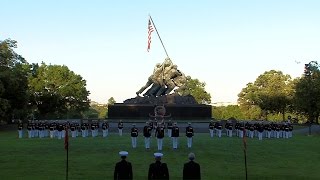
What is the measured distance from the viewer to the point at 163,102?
59656 mm

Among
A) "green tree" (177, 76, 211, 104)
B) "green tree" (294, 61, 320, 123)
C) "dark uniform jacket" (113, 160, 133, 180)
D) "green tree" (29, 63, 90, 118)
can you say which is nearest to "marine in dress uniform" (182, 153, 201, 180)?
"dark uniform jacket" (113, 160, 133, 180)

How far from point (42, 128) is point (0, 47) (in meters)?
21.1

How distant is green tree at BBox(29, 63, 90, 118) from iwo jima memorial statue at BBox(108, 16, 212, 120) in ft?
71.9

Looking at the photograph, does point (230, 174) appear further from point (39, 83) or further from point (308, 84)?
point (39, 83)

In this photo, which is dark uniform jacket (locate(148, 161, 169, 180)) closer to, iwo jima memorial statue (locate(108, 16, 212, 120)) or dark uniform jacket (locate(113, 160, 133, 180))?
dark uniform jacket (locate(113, 160, 133, 180))

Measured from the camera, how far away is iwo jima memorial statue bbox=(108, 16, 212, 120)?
187 feet

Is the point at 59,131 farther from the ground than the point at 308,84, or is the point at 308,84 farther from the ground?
the point at 308,84

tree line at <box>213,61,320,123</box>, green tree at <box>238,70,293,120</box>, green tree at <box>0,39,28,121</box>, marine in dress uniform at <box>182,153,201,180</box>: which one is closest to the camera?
marine in dress uniform at <box>182,153,201,180</box>

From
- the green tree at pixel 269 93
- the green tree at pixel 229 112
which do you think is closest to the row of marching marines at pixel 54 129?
the green tree at pixel 269 93

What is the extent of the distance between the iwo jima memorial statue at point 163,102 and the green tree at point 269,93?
23992mm

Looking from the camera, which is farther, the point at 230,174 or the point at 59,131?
the point at 59,131

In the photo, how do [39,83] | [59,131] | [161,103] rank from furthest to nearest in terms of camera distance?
[39,83], [161,103], [59,131]

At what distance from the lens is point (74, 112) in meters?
83.1

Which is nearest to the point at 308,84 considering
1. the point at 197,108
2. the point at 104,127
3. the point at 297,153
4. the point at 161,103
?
the point at 197,108
